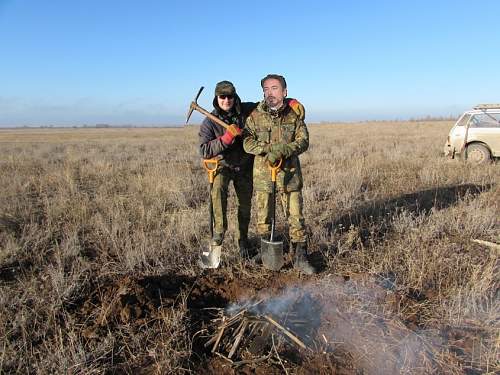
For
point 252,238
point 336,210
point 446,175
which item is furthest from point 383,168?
point 252,238

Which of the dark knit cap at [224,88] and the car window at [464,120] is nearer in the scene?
the dark knit cap at [224,88]

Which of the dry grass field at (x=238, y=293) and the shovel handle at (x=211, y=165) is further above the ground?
the shovel handle at (x=211, y=165)

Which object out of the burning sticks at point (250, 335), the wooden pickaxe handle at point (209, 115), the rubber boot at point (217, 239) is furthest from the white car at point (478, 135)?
the burning sticks at point (250, 335)

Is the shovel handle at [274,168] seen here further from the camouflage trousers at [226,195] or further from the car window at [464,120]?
the car window at [464,120]

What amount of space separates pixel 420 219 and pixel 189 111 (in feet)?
10.8

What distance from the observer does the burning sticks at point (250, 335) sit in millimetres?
2551

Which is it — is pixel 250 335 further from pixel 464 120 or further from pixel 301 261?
pixel 464 120

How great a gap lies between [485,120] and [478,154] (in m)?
1.00

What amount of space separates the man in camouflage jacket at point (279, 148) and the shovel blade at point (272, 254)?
0.70 feet

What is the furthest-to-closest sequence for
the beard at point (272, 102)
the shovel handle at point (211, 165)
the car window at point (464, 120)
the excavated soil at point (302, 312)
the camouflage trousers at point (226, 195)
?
the car window at point (464, 120) → the camouflage trousers at point (226, 195) → the shovel handle at point (211, 165) → the beard at point (272, 102) → the excavated soil at point (302, 312)

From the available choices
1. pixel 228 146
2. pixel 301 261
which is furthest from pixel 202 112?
pixel 301 261

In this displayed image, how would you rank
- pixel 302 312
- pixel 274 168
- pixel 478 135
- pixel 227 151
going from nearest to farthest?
pixel 302 312, pixel 274 168, pixel 227 151, pixel 478 135

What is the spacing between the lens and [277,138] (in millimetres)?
3668

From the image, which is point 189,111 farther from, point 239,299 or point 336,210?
point 336,210
